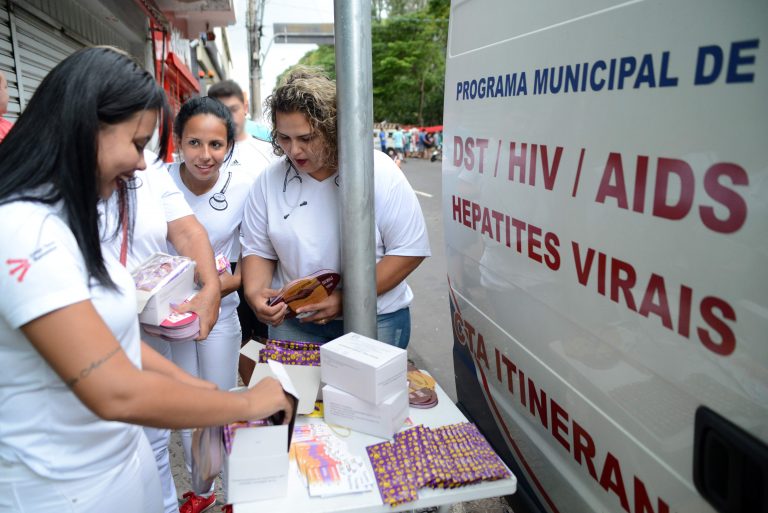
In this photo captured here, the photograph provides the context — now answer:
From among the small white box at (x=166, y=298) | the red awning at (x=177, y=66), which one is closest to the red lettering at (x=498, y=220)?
the small white box at (x=166, y=298)

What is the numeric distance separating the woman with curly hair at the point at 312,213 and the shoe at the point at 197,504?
1.07m

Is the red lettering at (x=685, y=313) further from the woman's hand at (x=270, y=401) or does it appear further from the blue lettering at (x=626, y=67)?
the woman's hand at (x=270, y=401)

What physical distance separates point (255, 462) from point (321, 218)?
0.97 m

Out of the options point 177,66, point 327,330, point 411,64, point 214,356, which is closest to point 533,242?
point 327,330

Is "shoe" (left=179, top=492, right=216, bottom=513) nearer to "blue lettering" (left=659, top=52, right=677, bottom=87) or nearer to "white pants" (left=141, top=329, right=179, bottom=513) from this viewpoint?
"white pants" (left=141, top=329, right=179, bottom=513)

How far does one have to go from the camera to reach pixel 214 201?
254 centimetres

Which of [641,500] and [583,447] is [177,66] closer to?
[583,447]

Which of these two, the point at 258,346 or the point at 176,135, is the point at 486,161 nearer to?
the point at 258,346

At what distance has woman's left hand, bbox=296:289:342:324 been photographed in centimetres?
202

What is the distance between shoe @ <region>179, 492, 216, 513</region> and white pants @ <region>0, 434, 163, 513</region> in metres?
1.33

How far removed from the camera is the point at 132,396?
1013mm

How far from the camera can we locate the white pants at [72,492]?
3.65ft

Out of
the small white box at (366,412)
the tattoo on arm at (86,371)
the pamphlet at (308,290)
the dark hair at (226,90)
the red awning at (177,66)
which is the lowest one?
the small white box at (366,412)

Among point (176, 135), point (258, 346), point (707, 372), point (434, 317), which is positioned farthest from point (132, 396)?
point (434, 317)
